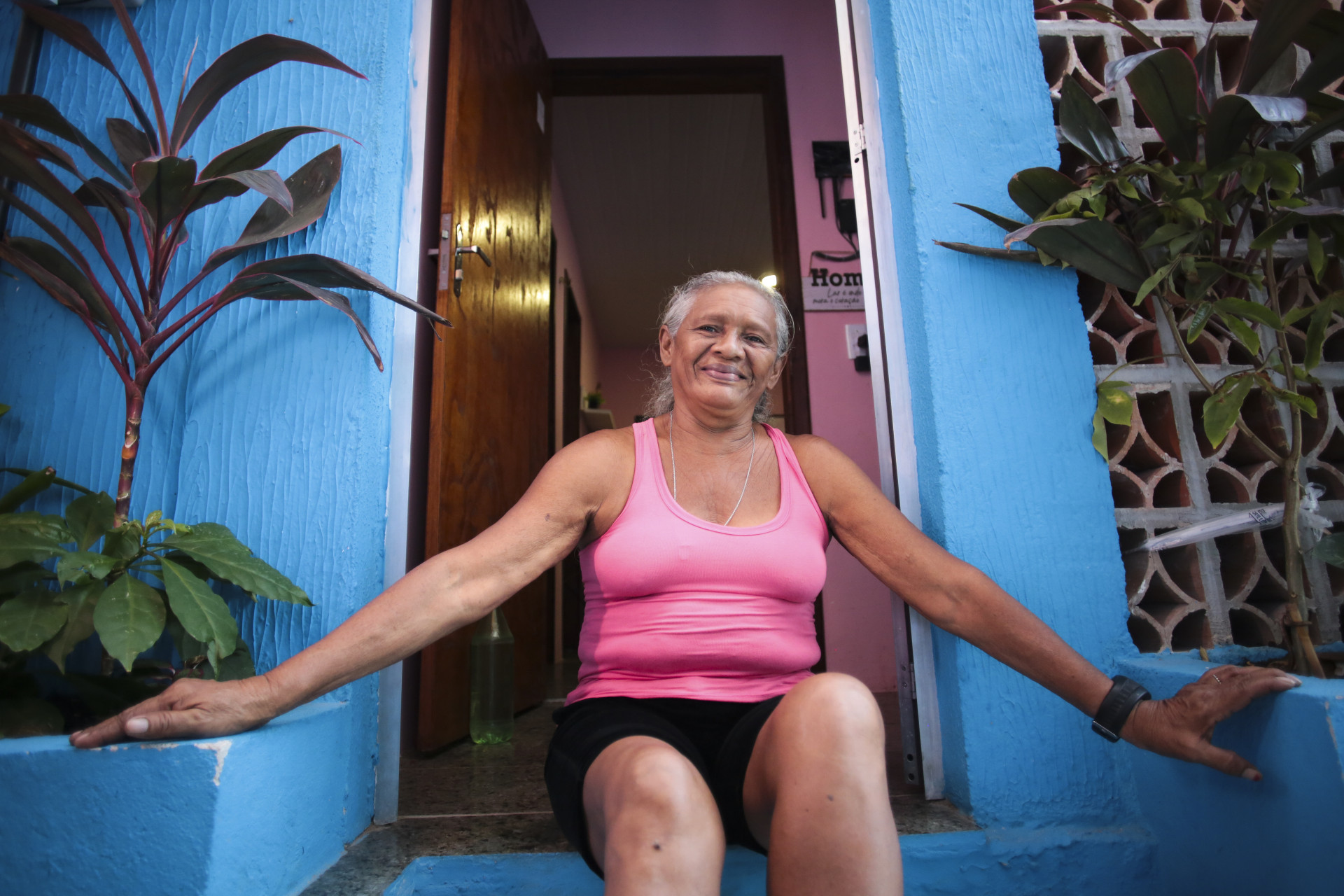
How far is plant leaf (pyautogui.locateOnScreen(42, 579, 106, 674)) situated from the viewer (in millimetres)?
951

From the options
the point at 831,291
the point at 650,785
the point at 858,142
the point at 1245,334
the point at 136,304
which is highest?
the point at 831,291

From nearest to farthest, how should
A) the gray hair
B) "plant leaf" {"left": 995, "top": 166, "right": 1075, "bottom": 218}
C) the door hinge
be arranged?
"plant leaf" {"left": 995, "top": 166, "right": 1075, "bottom": 218} → the gray hair → the door hinge

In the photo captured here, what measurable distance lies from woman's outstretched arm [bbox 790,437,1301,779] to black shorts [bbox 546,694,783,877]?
33 centimetres

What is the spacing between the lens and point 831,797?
2.77ft

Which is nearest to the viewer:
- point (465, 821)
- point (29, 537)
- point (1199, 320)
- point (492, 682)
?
point (29, 537)

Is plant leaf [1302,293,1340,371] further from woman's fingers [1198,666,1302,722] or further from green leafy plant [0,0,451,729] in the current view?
green leafy plant [0,0,451,729]

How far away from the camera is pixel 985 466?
1.38m

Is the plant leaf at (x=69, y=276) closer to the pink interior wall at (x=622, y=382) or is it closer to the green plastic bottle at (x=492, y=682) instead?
the green plastic bottle at (x=492, y=682)

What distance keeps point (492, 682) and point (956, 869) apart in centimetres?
137

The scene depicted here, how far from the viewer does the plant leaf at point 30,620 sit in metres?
0.93

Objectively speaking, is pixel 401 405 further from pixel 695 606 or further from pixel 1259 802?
pixel 1259 802

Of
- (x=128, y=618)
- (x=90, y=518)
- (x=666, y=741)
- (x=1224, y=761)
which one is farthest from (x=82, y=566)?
(x=1224, y=761)

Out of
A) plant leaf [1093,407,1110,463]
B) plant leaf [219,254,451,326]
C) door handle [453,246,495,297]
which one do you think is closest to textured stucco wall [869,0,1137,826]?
plant leaf [1093,407,1110,463]

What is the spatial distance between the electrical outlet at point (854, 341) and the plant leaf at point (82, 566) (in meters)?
2.72
